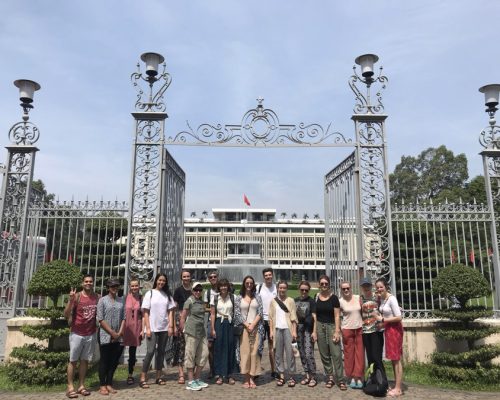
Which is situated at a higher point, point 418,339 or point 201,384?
point 418,339

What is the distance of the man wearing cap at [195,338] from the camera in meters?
5.59

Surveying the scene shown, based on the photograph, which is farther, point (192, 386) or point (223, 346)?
point (223, 346)

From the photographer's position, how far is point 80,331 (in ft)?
17.5

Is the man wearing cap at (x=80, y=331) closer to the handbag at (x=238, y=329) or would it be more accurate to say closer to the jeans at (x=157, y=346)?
the jeans at (x=157, y=346)

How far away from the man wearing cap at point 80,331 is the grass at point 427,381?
15.5 feet

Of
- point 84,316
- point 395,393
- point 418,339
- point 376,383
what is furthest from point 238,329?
point 418,339

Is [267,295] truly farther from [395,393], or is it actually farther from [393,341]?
[395,393]

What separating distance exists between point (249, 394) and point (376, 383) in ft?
5.81

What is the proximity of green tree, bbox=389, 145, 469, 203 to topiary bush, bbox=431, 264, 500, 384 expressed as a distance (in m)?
27.7

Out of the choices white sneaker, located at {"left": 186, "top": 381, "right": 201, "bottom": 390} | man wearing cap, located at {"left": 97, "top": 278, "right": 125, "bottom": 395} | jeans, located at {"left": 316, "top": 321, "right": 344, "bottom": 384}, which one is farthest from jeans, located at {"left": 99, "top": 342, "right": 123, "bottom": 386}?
jeans, located at {"left": 316, "top": 321, "right": 344, "bottom": 384}

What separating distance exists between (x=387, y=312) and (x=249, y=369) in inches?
85.1

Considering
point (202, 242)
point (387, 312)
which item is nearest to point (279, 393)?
point (387, 312)

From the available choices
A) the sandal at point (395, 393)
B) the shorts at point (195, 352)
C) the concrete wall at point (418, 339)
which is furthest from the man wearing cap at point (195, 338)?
the concrete wall at point (418, 339)

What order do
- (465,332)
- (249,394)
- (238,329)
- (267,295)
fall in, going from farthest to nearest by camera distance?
(267,295) < (465,332) < (238,329) < (249,394)
